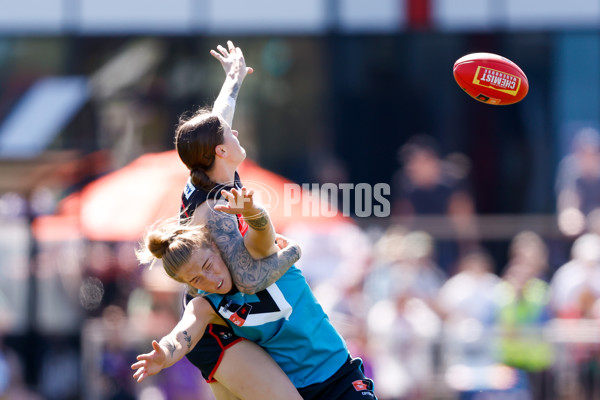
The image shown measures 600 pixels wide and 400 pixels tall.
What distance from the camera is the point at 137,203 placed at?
9.30m

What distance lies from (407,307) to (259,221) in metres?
4.99

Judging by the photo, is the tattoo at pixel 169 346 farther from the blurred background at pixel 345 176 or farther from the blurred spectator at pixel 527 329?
the blurred spectator at pixel 527 329

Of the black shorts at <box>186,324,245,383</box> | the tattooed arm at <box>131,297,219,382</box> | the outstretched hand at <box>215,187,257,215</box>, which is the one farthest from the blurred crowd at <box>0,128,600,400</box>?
the outstretched hand at <box>215,187,257,215</box>

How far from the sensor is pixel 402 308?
849cm

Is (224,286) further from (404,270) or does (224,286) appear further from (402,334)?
(404,270)

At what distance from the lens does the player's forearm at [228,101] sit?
4319mm

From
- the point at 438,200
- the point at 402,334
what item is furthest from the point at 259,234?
the point at 438,200

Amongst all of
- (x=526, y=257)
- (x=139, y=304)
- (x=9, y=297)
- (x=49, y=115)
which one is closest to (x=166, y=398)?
(x=139, y=304)

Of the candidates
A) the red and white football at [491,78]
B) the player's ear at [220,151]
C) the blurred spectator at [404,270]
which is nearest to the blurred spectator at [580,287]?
the blurred spectator at [404,270]

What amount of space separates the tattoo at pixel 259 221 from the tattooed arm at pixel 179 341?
48 cm

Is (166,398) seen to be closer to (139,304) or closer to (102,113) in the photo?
(139,304)

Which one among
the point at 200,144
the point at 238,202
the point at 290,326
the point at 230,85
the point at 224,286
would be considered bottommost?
the point at 290,326

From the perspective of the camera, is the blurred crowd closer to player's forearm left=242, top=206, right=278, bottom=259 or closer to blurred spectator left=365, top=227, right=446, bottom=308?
blurred spectator left=365, top=227, right=446, bottom=308

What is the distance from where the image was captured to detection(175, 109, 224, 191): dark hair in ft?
12.9
